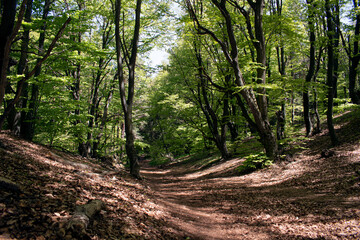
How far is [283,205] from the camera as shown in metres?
5.38

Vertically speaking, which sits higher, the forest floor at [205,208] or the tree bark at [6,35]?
the tree bark at [6,35]

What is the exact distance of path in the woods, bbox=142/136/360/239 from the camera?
13.5ft

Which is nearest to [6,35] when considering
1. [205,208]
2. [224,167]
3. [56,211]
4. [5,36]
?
[5,36]

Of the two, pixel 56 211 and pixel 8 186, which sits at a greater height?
pixel 8 186

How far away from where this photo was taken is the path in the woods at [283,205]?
412cm

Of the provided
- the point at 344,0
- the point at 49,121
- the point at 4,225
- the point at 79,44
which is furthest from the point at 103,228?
the point at 344,0

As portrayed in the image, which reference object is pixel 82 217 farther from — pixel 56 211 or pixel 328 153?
pixel 328 153

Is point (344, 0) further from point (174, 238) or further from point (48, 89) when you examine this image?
point (48, 89)

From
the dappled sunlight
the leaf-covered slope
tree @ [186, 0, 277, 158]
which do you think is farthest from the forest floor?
the dappled sunlight

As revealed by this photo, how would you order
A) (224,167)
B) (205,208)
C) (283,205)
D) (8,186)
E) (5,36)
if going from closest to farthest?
(5,36), (8,186), (283,205), (205,208), (224,167)

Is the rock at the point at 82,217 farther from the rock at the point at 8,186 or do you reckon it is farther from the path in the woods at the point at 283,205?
the path in the woods at the point at 283,205

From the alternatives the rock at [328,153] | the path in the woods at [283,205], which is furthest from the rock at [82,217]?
the rock at [328,153]

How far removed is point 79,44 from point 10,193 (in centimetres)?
731

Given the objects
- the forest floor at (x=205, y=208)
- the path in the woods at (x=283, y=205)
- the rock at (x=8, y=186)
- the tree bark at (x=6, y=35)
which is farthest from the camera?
the path in the woods at (x=283, y=205)
